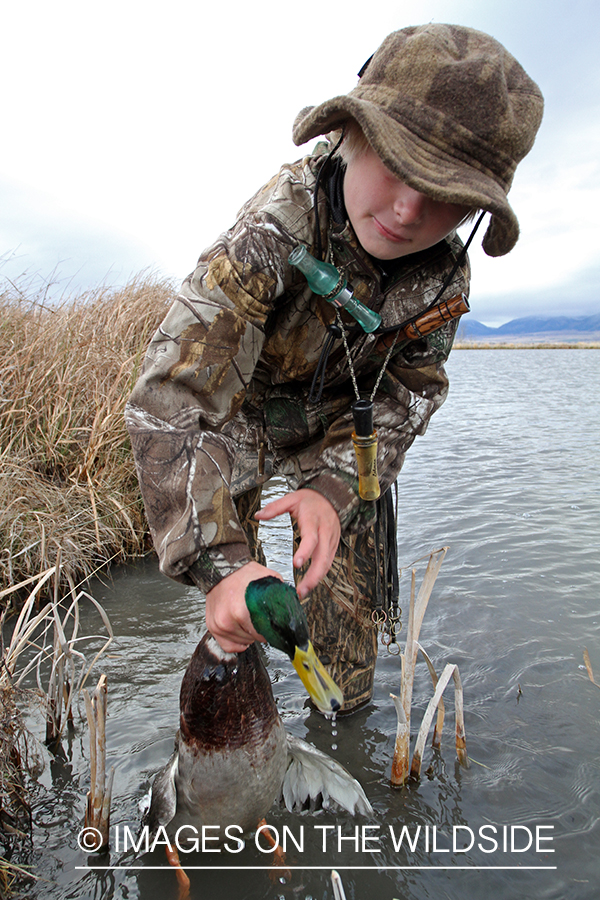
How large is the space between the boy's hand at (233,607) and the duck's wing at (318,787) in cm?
101

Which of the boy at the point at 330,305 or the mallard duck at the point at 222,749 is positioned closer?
the boy at the point at 330,305

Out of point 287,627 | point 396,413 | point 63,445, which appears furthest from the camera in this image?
point 63,445

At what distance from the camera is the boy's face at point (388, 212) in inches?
75.4

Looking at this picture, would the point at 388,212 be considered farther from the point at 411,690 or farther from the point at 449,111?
the point at 411,690

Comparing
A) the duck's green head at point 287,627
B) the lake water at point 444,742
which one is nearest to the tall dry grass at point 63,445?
the lake water at point 444,742

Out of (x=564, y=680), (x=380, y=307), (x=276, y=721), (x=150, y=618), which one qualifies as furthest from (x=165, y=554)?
(x=564, y=680)

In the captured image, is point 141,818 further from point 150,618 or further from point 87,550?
point 87,550

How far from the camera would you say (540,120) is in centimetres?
182

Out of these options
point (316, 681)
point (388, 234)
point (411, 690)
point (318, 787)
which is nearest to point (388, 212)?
point (388, 234)

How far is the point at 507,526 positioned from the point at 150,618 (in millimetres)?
3559

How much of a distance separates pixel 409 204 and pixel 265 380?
3.77ft
